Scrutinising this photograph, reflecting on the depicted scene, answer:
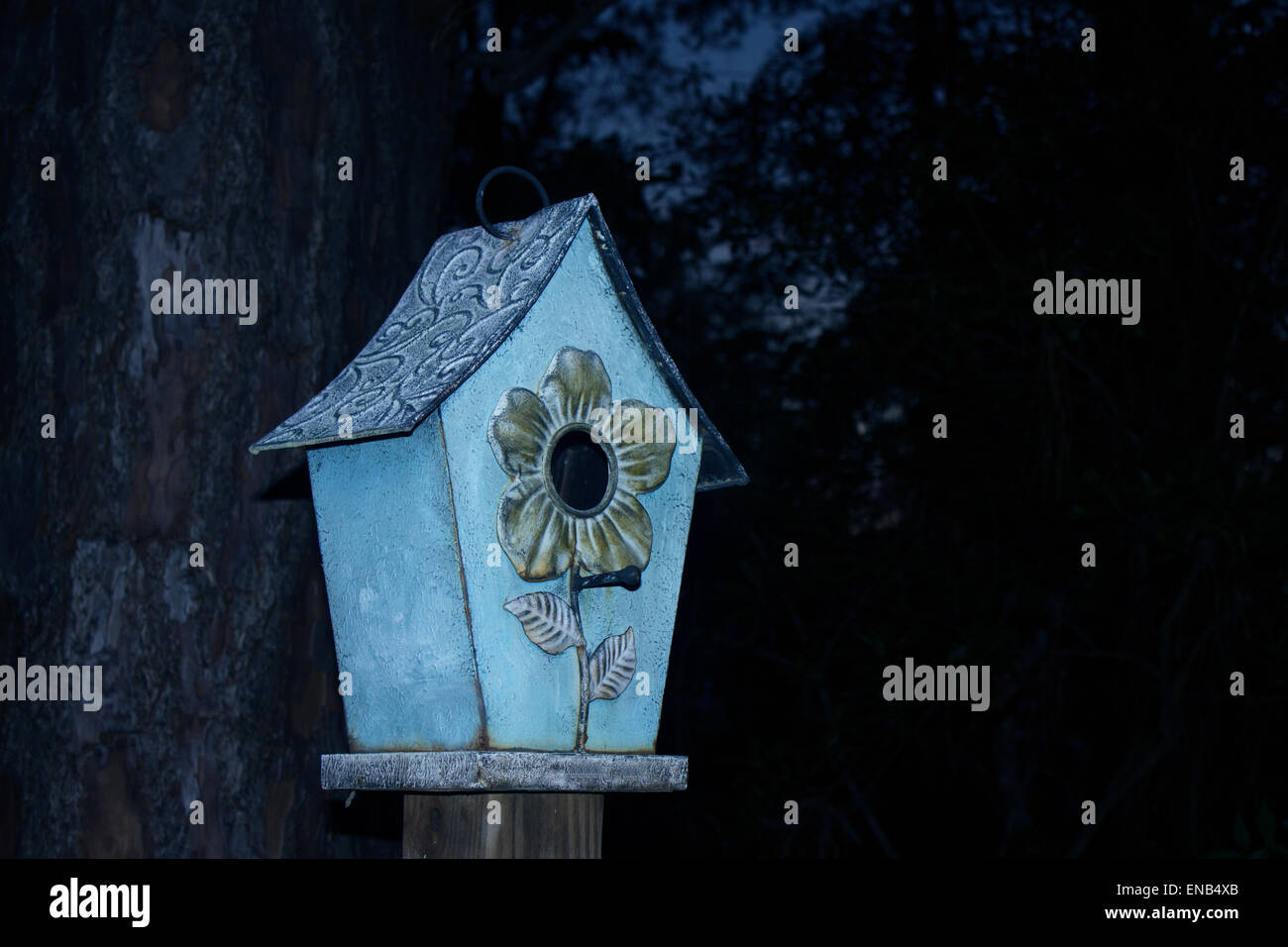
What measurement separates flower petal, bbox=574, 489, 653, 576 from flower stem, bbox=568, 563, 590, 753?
3 cm

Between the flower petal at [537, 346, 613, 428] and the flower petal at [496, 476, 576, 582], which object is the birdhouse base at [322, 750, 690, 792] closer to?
the flower petal at [496, 476, 576, 582]

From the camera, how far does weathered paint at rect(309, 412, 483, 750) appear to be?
196 cm

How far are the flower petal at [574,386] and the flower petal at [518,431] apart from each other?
0.09ft

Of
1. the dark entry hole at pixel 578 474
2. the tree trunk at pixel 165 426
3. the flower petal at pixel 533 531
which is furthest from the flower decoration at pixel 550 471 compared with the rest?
the tree trunk at pixel 165 426

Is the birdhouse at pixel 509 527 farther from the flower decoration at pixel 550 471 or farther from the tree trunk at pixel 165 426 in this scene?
the tree trunk at pixel 165 426

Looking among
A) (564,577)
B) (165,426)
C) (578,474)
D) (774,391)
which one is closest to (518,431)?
(564,577)

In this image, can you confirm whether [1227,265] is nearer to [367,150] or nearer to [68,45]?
[367,150]

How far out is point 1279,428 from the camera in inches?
192

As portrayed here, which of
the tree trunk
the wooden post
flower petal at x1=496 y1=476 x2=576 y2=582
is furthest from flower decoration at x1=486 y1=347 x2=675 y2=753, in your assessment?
the tree trunk

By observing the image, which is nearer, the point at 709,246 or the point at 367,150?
the point at 367,150

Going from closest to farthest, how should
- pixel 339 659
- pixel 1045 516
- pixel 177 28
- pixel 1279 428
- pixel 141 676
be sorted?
pixel 339 659 → pixel 141 676 → pixel 177 28 → pixel 1279 428 → pixel 1045 516

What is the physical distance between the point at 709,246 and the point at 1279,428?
8.23 ft

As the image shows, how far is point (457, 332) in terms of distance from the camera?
2.14 m
